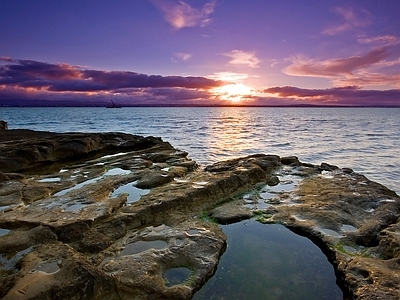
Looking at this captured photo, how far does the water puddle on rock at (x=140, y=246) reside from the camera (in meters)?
5.89

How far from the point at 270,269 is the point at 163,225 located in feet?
9.53

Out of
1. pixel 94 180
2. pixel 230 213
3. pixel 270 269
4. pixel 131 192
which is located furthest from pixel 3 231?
pixel 270 269

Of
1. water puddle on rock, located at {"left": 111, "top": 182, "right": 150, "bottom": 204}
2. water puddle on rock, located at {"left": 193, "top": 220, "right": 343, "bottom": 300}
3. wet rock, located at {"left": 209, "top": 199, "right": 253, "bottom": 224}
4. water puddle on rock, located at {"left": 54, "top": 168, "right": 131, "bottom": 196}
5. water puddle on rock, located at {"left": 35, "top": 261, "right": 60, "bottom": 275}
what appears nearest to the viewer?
water puddle on rock, located at {"left": 35, "top": 261, "right": 60, "bottom": 275}

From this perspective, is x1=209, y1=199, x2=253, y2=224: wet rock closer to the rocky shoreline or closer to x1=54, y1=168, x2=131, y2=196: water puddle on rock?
the rocky shoreline

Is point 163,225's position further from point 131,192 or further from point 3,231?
point 3,231

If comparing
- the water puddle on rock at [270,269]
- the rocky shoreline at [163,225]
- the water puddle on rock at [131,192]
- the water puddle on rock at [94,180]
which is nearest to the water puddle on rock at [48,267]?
the rocky shoreline at [163,225]

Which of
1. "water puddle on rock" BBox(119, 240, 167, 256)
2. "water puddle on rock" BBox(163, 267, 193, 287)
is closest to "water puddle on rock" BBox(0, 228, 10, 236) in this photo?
"water puddle on rock" BBox(119, 240, 167, 256)

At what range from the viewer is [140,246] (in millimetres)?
6133

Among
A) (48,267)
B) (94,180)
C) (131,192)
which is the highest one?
(48,267)

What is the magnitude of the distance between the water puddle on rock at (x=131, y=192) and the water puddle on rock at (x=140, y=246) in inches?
100

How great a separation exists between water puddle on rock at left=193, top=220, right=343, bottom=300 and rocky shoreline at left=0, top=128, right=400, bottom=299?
222 mm

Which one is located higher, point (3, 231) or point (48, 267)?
point (48, 267)

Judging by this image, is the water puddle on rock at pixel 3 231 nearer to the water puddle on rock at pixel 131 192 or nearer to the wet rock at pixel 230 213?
the water puddle on rock at pixel 131 192

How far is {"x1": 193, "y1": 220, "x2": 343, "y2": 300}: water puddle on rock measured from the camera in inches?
197
